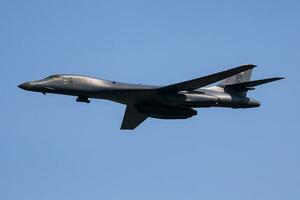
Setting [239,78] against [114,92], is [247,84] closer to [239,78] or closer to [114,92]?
[239,78]

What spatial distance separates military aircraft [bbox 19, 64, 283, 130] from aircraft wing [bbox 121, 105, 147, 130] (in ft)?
10.3

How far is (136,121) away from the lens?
1950 inches

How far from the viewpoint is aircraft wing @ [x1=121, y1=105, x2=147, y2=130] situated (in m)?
48.8

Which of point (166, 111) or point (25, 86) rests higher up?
point (25, 86)

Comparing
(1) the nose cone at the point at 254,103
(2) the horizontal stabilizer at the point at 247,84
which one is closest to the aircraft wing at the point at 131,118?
(2) the horizontal stabilizer at the point at 247,84

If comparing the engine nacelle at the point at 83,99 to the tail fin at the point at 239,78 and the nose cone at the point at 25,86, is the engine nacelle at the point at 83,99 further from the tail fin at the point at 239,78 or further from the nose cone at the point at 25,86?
the tail fin at the point at 239,78

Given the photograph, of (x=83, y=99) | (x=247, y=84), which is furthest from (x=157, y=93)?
(x=247, y=84)

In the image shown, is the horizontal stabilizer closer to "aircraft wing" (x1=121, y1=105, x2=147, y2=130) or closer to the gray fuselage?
the gray fuselage

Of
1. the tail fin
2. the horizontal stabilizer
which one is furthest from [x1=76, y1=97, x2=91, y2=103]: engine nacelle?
the tail fin

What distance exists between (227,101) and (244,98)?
1440mm

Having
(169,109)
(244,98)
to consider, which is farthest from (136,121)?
(244,98)

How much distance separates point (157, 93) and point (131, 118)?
7317 mm

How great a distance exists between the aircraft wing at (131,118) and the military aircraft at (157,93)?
3135mm

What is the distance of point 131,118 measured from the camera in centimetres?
4938
